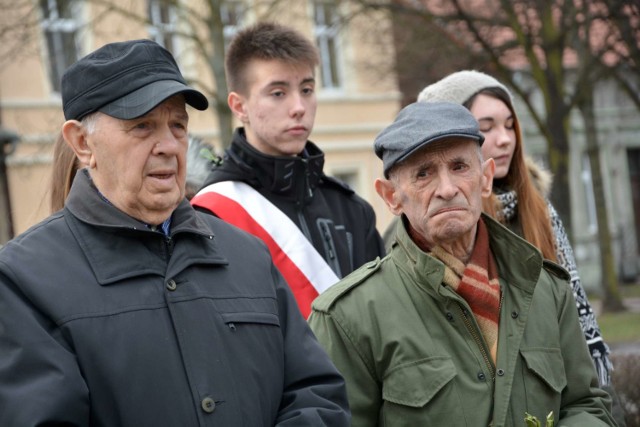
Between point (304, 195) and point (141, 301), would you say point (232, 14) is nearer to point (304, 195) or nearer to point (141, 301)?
point (304, 195)

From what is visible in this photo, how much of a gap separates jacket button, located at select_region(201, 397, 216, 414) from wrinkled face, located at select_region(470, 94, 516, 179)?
2076 millimetres

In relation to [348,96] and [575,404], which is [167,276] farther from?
[348,96]

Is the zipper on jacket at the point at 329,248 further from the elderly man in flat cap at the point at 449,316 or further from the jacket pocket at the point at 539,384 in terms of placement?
the jacket pocket at the point at 539,384

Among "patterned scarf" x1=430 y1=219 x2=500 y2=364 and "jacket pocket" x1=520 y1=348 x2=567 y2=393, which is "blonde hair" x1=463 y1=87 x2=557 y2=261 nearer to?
"patterned scarf" x1=430 y1=219 x2=500 y2=364

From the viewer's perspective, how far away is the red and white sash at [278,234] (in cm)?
445

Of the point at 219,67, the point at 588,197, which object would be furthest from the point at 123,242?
the point at 588,197

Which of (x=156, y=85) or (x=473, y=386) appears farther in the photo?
(x=473, y=386)

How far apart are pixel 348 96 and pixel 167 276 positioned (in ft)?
71.2

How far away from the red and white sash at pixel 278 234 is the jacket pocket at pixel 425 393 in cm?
121

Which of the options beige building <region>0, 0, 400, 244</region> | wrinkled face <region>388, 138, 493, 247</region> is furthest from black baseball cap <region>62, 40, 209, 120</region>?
beige building <region>0, 0, 400, 244</region>

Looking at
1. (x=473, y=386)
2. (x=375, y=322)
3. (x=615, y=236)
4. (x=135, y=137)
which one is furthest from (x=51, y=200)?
(x=615, y=236)

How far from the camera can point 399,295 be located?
337 centimetres

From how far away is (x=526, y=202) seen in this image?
Answer: 4465mm

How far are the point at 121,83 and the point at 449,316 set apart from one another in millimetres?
1236
